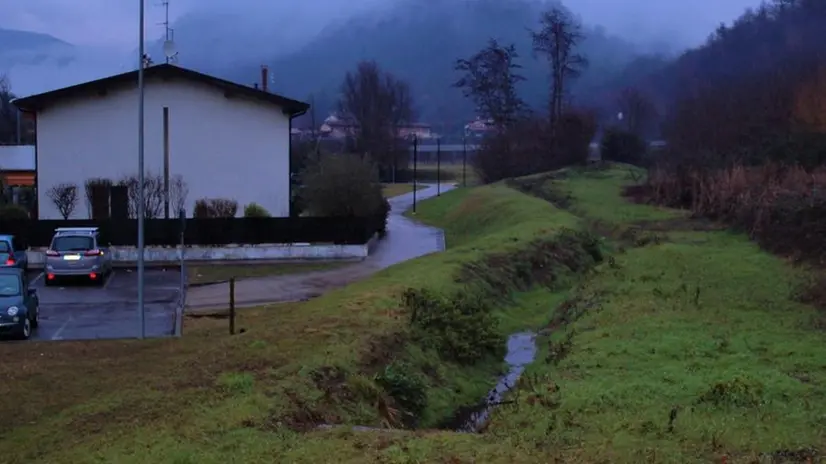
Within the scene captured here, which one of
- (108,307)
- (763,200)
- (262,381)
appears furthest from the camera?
(763,200)

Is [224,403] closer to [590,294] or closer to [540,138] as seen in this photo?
[590,294]

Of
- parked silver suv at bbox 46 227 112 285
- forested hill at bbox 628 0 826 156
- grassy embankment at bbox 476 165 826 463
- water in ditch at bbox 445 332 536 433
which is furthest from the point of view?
forested hill at bbox 628 0 826 156

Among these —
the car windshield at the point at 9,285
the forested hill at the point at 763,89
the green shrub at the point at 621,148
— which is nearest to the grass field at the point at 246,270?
the car windshield at the point at 9,285

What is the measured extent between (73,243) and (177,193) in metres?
11.5

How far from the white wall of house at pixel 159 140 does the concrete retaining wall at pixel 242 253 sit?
6.29m

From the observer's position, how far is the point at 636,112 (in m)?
106

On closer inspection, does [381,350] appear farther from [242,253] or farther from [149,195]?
[149,195]

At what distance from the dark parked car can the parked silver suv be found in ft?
3.06

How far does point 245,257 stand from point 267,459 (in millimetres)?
26969

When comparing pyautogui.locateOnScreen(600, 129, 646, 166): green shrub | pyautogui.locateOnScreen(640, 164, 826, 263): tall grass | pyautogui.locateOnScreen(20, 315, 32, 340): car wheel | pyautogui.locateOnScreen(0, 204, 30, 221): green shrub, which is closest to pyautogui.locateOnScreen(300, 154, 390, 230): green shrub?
pyautogui.locateOnScreen(0, 204, 30, 221): green shrub

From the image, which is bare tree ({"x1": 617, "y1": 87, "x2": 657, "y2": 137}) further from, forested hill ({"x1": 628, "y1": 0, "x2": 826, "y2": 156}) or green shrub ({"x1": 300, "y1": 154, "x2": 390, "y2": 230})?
green shrub ({"x1": 300, "y1": 154, "x2": 390, "y2": 230})

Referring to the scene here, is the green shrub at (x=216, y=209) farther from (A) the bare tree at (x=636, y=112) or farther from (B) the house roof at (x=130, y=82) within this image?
(A) the bare tree at (x=636, y=112)

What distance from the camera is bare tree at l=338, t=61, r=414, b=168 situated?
333 ft

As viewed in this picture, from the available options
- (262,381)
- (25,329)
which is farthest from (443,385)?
(25,329)
